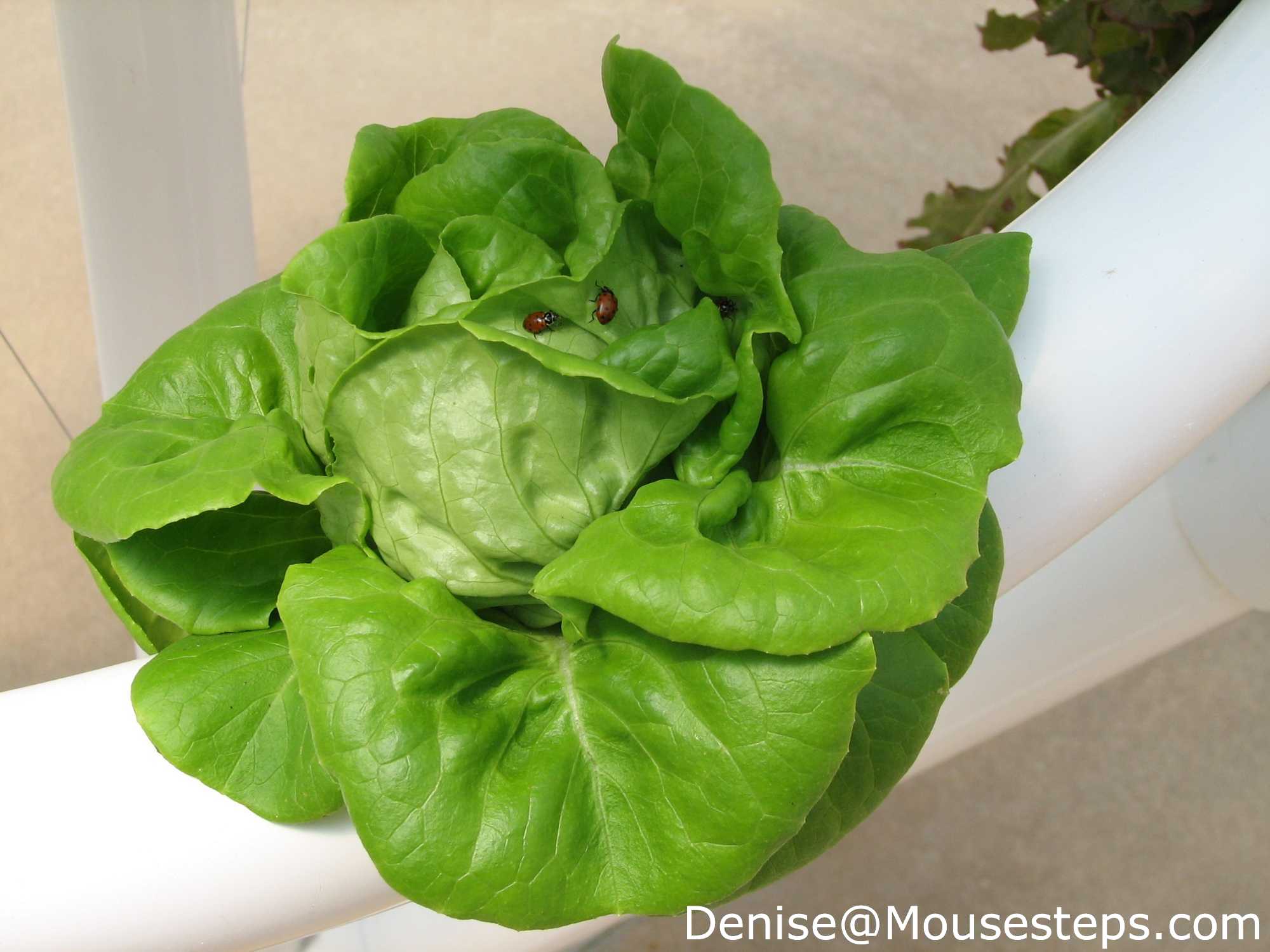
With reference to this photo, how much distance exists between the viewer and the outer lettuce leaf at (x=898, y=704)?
0.55 m

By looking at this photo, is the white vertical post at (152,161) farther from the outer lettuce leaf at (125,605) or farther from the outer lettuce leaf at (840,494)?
the outer lettuce leaf at (840,494)

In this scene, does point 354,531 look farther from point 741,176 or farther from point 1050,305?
point 1050,305

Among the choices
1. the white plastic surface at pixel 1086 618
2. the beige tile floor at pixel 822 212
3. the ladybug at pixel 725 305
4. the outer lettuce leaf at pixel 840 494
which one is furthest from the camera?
the beige tile floor at pixel 822 212

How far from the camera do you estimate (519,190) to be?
0.54m

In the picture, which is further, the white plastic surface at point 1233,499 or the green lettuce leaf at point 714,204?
the white plastic surface at point 1233,499

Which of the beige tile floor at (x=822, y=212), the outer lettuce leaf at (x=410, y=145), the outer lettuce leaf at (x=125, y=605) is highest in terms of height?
the outer lettuce leaf at (x=410, y=145)

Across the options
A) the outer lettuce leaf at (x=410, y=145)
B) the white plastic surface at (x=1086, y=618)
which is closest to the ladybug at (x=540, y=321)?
the outer lettuce leaf at (x=410, y=145)

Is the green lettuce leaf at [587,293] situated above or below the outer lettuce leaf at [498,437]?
above

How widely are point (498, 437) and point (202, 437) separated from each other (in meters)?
0.17

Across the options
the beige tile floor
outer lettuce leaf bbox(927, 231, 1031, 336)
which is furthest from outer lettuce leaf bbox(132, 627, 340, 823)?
the beige tile floor

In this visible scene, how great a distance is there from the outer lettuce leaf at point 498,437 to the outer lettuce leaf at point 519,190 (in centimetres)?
6

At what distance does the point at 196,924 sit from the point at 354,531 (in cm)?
17

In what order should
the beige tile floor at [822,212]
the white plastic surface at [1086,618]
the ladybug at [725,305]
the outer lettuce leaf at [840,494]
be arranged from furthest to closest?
the beige tile floor at [822,212]
the white plastic surface at [1086,618]
the ladybug at [725,305]
the outer lettuce leaf at [840,494]

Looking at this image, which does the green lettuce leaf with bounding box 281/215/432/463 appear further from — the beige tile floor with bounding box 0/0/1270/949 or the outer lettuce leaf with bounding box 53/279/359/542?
the beige tile floor with bounding box 0/0/1270/949
